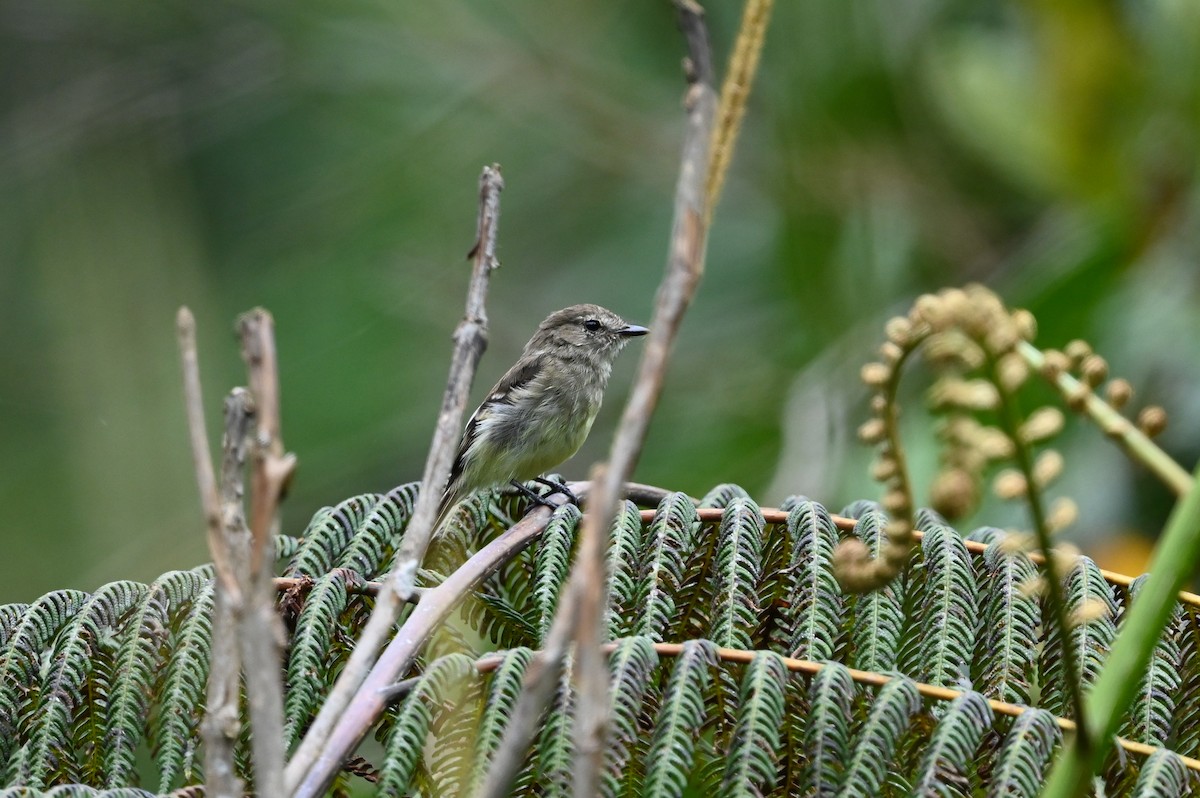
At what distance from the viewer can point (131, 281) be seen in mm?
6578

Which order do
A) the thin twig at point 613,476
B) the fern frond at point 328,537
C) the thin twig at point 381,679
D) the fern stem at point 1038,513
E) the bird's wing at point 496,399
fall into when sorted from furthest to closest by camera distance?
the bird's wing at point 496,399, the fern frond at point 328,537, the thin twig at point 381,679, the fern stem at point 1038,513, the thin twig at point 613,476

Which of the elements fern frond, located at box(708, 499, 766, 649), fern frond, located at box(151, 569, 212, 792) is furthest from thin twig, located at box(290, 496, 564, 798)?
fern frond, located at box(151, 569, 212, 792)

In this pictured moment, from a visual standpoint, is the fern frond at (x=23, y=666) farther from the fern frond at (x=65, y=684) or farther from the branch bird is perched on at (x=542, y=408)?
Answer: the branch bird is perched on at (x=542, y=408)

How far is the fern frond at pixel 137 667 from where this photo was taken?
2.26 m

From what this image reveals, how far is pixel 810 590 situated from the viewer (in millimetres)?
2369

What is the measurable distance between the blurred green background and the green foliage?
1.82 metres

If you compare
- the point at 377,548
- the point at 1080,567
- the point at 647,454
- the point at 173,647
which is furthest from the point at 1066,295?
the point at 173,647

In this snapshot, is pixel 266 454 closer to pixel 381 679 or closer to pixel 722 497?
pixel 381 679

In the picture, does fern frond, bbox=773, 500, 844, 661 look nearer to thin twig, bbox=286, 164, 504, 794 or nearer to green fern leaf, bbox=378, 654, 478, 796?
green fern leaf, bbox=378, 654, 478, 796

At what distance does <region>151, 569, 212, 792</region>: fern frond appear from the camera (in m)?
2.29

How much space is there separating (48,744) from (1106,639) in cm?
179

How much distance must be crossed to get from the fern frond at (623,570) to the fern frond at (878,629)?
1.30 feet

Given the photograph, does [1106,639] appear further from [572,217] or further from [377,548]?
[572,217]

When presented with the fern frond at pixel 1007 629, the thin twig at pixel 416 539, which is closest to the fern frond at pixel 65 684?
the thin twig at pixel 416 539
